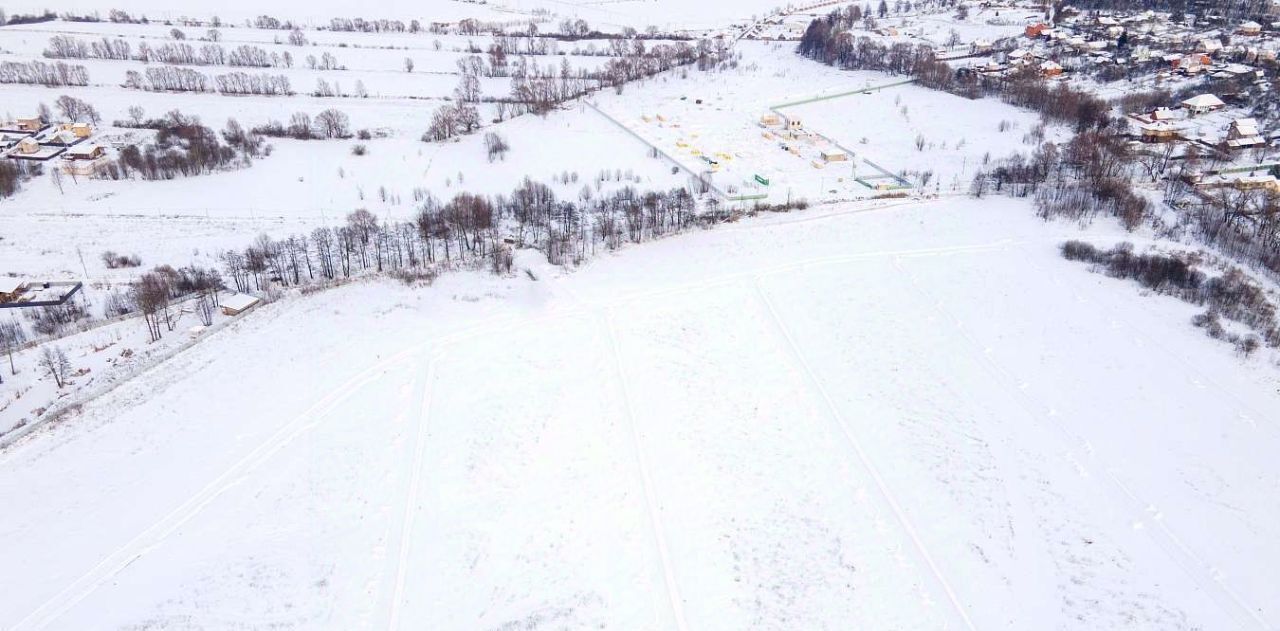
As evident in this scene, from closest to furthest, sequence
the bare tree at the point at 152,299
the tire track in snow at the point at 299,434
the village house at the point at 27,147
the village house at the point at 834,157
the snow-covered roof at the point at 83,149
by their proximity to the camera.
A: the tire track in snow at the point at 299,434
the bare tree at the point at 152,299
the snow-covered roof at the point at 83,149
the village house at the point at 834,157
the village house at the point at 27,147

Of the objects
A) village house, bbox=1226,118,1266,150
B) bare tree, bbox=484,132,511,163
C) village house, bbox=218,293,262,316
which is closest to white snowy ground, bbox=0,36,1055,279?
bare tree, bbox=484,132,511,163

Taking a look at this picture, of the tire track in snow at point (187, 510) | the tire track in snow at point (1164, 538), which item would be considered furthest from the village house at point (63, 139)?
the tire track in snow at point (1164, 538)

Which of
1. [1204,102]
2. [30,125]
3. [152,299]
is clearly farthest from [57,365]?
[1204,102]

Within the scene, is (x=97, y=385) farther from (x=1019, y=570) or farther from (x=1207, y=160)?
(x=1207, y=160)

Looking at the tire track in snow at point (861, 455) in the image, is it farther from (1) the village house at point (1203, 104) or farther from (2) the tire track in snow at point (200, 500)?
(1) the village house at point (1203, 104)

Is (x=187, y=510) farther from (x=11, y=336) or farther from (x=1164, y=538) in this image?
(x=1164, y=538)

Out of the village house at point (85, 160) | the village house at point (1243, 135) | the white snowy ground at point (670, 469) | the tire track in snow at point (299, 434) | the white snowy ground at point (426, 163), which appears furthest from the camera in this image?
the village house at point (85, 160)

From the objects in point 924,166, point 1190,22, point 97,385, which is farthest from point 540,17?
point 97,385
